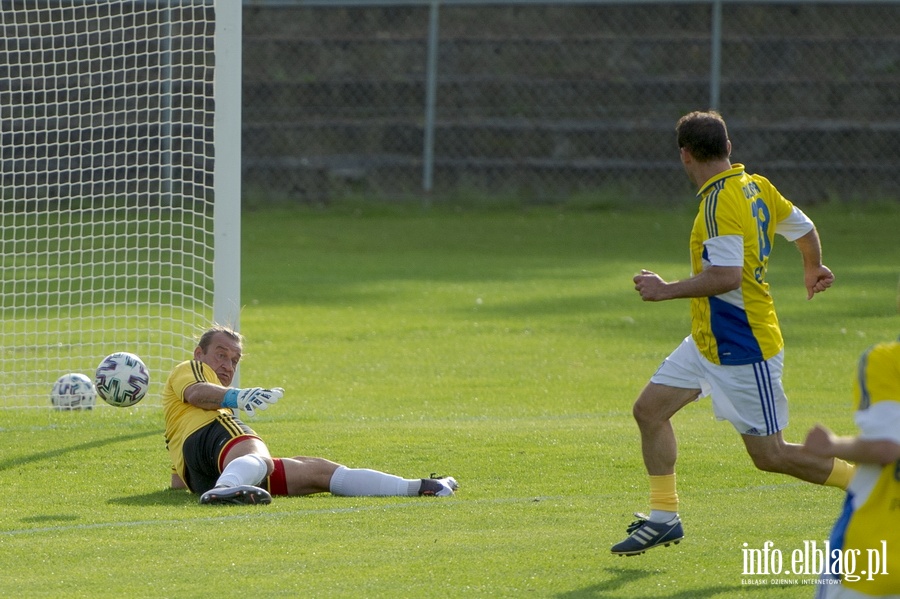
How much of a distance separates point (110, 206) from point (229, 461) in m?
7.88

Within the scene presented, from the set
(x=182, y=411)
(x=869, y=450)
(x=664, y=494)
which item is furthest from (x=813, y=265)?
(x=182, y=411)

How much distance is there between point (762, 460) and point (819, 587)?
1789 mm

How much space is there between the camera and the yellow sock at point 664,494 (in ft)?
18.1

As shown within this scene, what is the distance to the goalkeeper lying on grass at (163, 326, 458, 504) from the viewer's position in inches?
263

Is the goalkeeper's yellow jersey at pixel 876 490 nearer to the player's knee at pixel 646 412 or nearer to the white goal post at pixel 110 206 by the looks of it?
the player's knee at pixel 646 412

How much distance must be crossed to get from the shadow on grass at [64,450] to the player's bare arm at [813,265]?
15.6ft

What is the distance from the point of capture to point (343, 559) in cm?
544

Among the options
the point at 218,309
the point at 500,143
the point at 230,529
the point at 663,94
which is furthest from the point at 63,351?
the point at 663,94

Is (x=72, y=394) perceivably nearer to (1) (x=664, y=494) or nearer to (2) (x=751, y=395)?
(1) (x=664, y=494)

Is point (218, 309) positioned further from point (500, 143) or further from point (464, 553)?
point (500, 143)

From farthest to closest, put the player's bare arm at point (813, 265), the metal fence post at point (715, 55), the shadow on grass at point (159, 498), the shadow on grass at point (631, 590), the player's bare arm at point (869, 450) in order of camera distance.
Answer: the metal fence post at point (715, 55) < the shadow on grass at point (159, 498) < the player's bare arm at point (813, 265) < the shadow on grass at point (631, 590) < the player's bare arm at point (869, 450)

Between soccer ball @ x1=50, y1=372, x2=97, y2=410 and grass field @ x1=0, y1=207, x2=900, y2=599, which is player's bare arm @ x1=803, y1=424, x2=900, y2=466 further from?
soccer ball @ x1=50, y1=372, x2=97, y2=410

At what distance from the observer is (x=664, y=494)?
554 cm

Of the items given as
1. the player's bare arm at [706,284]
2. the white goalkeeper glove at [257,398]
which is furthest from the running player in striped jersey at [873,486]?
the white goalkeeper glove at [257,398]
